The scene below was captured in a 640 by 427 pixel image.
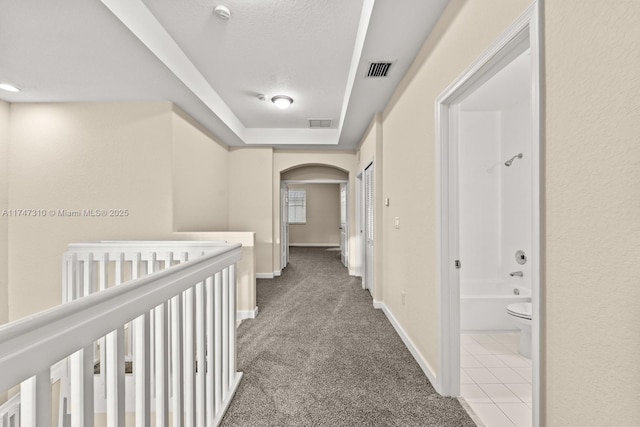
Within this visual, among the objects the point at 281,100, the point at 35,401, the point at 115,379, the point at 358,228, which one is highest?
the point at 281,100

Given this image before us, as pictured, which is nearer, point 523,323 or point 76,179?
point 523,323

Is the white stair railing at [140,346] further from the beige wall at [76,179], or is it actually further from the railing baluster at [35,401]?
the beige wall at [76,179]

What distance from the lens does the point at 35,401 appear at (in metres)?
0.64

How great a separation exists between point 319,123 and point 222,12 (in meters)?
2.73

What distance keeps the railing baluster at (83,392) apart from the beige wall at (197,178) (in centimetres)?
268

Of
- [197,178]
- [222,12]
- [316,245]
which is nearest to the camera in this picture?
[222,12]

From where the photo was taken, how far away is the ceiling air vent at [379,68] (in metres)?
2.42

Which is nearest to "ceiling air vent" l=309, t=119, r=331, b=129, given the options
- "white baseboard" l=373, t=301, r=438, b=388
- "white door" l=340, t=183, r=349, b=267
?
"white door" l=340, t=183, r=349, b=267

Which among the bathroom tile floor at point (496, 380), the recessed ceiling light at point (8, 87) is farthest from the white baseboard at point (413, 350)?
the recessed ceiling light at point (8, 87)

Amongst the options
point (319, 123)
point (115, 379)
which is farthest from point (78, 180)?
point (319, 123)

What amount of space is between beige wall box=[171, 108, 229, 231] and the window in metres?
5.16

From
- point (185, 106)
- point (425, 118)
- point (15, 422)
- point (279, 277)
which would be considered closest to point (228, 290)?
point (425, 118)

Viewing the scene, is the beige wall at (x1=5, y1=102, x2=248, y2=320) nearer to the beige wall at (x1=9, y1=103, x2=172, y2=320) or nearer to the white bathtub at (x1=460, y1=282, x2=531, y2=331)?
the beige wall at (x1=9, y1=103, x2=172, y2=320)

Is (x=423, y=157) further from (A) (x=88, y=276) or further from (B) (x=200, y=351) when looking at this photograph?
(A) (x=88, y=276)
